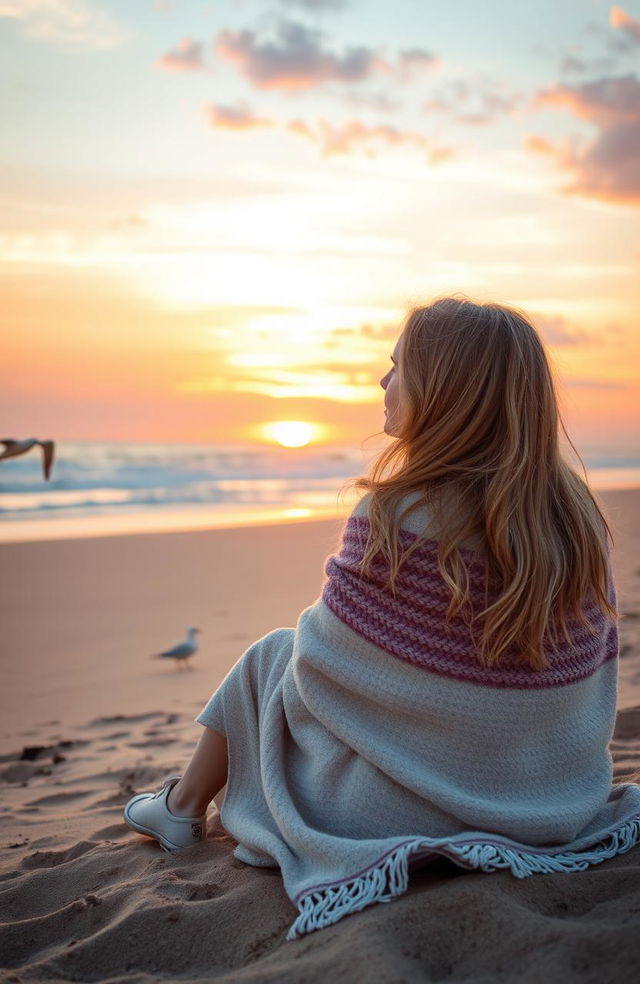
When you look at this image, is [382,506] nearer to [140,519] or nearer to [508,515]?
[508,515]

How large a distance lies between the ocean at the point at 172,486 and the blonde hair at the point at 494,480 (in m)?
5.30

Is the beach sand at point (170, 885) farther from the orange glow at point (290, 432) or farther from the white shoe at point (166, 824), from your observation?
the orange glow at point (290, 432)

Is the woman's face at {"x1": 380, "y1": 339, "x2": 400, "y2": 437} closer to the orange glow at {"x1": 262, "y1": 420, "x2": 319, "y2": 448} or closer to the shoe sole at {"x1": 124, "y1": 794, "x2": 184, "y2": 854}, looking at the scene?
the shoe sole at {"x1": 124, "y1": 794, "x2": 184, "y2": 854}

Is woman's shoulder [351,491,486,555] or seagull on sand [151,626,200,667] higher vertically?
woman's shoulder [351,491,486,555]

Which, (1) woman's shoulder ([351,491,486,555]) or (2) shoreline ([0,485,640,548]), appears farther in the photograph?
(2) shoreline ([0,485,640,548])

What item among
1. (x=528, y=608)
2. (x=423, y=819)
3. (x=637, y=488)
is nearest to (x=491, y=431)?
(x=528, y=608)

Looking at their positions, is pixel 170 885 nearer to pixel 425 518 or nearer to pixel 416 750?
pixel 416 750

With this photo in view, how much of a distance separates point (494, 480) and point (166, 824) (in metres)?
1.60

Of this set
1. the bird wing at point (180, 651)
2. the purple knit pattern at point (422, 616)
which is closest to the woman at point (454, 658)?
the purple knit pattern at point (422, 616)

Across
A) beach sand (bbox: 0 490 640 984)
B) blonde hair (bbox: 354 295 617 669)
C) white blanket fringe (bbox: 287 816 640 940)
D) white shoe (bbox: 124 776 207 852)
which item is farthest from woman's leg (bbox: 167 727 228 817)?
blonde hair (bbox: 354 295 617 669)

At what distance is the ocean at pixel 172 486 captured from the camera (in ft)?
47.6

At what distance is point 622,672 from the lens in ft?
15.8

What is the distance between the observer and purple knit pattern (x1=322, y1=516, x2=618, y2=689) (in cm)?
220

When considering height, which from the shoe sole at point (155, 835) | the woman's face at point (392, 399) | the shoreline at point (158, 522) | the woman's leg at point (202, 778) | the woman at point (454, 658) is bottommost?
the shoreline at point (158, 522)
